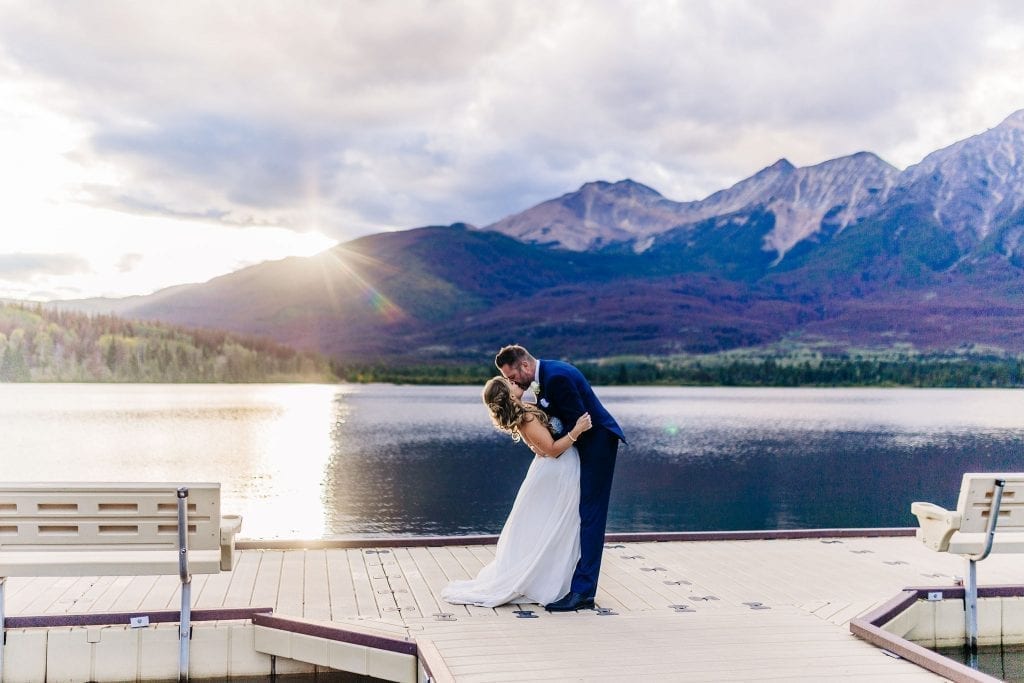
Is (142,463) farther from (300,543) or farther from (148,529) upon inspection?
(148,529)

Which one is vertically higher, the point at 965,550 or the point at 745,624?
the point at 965,550

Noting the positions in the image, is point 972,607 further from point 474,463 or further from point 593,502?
point 474,463

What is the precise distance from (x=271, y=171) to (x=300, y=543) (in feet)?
599

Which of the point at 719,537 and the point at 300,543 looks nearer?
the point at 300,543

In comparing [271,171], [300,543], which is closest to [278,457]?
[300,543]

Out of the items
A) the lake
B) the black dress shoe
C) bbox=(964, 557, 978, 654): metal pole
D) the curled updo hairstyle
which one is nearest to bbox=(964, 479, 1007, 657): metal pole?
bbox=(964, 557, 978, 654): metal pole

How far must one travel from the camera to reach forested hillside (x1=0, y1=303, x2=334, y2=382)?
128375 mm

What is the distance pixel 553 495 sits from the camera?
7215 millimetres

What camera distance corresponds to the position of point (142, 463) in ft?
105

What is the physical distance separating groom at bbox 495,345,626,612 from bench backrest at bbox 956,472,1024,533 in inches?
97.4

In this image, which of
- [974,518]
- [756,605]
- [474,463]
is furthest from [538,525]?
[474,463]

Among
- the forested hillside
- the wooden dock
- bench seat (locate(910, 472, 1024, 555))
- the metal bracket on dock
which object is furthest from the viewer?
the forested hillside

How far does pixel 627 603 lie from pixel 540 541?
32.9 inches

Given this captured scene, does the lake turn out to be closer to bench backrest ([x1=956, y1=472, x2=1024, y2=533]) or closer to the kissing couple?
the kissing couple
